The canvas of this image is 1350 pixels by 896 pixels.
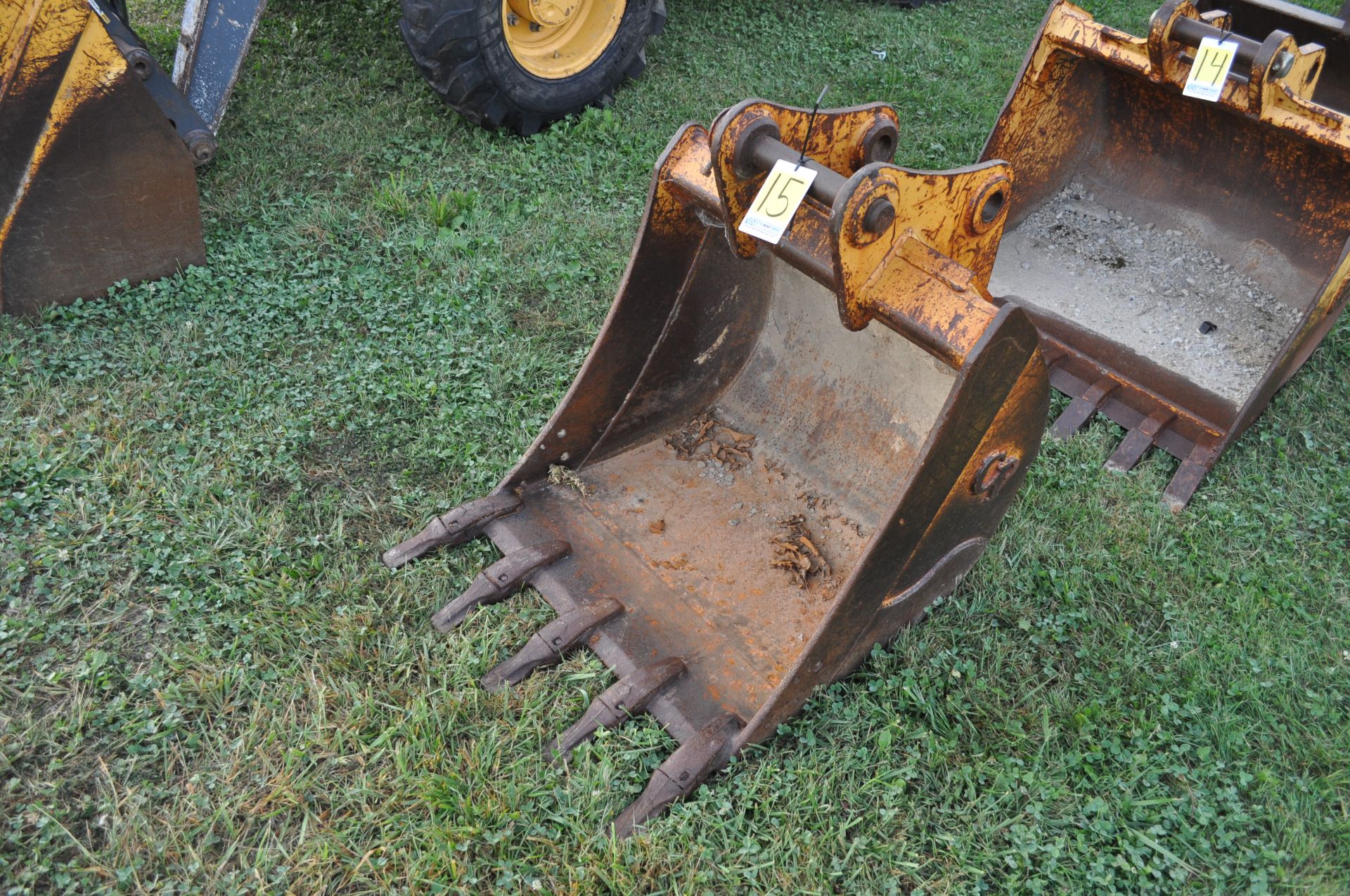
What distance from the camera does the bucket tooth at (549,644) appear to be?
248 cm

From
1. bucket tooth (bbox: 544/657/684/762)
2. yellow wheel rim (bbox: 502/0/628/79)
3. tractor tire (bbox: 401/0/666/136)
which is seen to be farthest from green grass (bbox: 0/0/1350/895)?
yellow wheel rim (bbox: 502/0/628/79)

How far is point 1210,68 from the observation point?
3207mm

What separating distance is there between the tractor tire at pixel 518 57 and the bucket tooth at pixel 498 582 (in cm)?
255

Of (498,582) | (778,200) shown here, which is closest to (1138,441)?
(778,200)

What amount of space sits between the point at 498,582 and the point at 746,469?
0.85m

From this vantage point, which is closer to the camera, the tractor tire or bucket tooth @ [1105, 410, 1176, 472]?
bucket tooth @ [1105, 410, 1176, 472]

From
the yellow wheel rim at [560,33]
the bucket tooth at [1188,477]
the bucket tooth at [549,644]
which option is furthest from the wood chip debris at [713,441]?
the yellow wheel rim at [560,33]

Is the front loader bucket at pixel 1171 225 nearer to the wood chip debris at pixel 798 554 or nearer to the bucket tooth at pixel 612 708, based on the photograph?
the wood chip debris at pixel 798 554

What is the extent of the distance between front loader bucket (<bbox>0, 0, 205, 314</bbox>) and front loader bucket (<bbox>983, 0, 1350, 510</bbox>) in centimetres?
312

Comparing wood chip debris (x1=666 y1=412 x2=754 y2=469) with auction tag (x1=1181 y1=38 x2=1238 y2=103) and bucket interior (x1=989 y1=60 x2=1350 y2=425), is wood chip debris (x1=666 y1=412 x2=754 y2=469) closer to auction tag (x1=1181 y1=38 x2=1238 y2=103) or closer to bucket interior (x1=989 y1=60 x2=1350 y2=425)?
bucket interior (x1=989 y1=60 x2=1350 y2=425)

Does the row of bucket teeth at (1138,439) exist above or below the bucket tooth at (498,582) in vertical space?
above

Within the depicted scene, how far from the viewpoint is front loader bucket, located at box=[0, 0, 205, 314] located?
3.12 meters

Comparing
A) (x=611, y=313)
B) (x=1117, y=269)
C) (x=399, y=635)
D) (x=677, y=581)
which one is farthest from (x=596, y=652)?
(x=1117, y=269)

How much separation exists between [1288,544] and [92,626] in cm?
348
